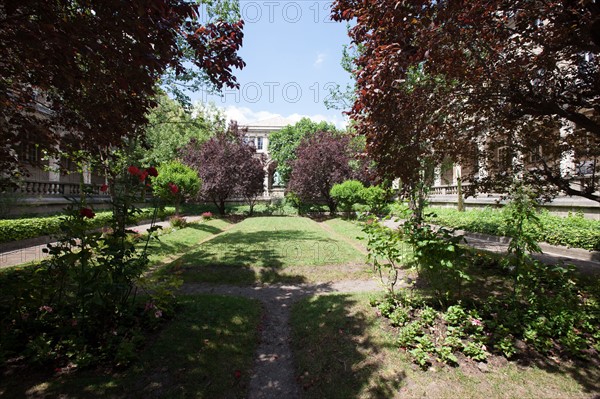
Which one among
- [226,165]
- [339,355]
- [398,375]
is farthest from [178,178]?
[398,375]

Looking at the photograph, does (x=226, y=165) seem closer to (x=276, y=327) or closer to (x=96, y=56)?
(x=276, y=327)

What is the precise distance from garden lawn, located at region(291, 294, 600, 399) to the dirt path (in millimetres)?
176

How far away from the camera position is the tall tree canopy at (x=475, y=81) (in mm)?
3773

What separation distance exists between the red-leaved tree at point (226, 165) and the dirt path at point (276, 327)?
662 inches

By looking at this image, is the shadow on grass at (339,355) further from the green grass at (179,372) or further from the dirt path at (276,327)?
the green grass at (179,372)

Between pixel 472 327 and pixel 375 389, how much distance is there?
1.77 metres

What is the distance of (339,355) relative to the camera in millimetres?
3496

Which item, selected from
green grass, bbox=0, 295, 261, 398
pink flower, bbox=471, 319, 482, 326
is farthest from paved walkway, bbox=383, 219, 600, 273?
green grass, bbox=0, 295, 261, 398

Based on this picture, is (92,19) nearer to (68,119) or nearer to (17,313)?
(68,119)

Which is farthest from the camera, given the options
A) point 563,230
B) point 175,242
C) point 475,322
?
point 175,242

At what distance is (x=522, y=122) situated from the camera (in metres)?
5.75

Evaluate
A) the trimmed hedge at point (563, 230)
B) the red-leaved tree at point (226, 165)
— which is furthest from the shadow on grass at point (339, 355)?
the red-leaved tree at point (226, 165)

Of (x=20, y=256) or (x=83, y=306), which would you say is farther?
(x=20, y=256)

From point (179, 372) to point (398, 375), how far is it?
2398mm
